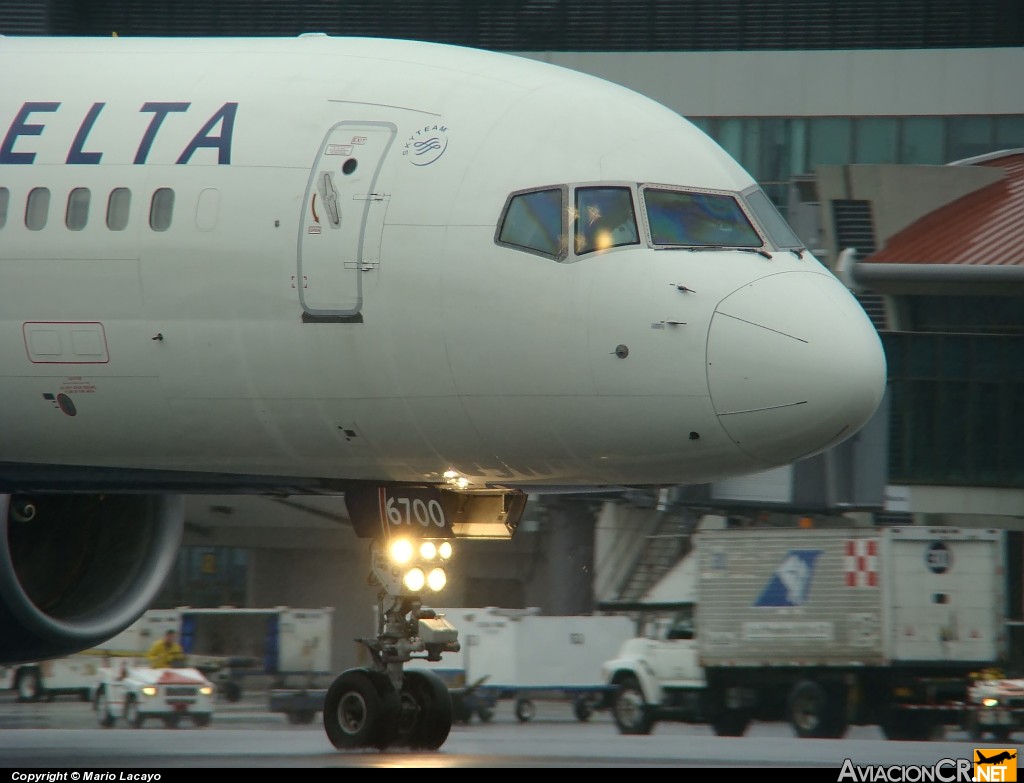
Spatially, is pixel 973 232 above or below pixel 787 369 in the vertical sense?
above

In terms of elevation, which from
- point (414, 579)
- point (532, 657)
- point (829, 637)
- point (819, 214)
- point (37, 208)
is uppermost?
point (819, 214)

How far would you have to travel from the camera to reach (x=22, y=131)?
15039 mm

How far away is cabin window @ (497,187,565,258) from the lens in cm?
1327

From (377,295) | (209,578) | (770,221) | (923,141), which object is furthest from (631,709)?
(209,578)

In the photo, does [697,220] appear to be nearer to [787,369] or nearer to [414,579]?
[787,369]

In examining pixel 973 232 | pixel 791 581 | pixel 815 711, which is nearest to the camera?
pixel 815 711

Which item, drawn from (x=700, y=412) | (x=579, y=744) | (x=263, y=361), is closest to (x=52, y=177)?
(x=263, y=361)

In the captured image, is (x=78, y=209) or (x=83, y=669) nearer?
(x=78, y=209)

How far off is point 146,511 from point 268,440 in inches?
152

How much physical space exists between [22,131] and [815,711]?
16.7 metres

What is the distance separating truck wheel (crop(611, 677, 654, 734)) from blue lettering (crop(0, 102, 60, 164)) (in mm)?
16740

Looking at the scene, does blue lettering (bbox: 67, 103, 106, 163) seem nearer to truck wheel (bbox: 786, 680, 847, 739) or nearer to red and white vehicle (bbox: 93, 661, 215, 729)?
red and white vehicle (bbox: 93, 661, 215, 729)

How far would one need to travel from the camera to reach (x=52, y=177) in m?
14.7

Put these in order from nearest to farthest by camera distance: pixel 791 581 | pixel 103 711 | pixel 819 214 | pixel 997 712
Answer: pixel 997 712 → pixel 791 581 → pixel 103 711 → pixel 819 214
